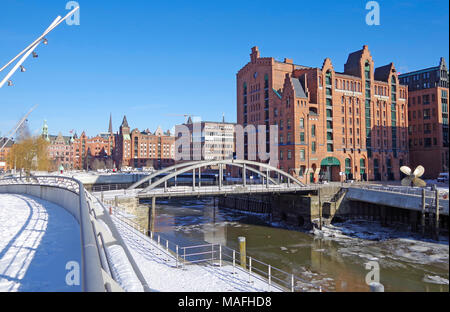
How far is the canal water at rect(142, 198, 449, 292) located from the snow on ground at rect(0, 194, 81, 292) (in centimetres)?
1194

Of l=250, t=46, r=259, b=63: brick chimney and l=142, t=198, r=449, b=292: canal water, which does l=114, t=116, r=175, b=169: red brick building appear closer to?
l=250, t=46, r=259, b=63: brick chimney

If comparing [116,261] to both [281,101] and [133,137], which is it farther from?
[133,137]

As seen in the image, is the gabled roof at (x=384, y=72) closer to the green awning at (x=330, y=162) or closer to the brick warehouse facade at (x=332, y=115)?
the brick warehouse facade at (x=332, y=115)

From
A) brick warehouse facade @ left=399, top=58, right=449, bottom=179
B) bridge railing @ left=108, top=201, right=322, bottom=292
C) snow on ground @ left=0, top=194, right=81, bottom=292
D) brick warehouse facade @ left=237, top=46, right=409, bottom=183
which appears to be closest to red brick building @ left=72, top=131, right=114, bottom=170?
brick warehouse facade @ left=237, top=46, right=409, bottom=183

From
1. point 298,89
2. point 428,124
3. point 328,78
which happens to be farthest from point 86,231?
point 428,124

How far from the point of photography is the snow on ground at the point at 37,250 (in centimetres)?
851

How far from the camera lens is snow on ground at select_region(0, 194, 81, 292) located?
8509mm

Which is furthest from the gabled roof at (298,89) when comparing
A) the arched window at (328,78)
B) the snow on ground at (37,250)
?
the snow on ground at (37,250)

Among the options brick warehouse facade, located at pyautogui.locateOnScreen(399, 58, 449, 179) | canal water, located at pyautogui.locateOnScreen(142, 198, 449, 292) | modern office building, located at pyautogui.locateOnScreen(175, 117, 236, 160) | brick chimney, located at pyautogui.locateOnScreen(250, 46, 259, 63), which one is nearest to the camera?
canal water, located at pyautogui.locateOnScreen(142, 198, 449, 292)

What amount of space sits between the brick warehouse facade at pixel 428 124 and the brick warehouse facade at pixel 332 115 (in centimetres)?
350

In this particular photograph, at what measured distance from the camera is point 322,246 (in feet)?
113

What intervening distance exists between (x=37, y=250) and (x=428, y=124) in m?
81.6

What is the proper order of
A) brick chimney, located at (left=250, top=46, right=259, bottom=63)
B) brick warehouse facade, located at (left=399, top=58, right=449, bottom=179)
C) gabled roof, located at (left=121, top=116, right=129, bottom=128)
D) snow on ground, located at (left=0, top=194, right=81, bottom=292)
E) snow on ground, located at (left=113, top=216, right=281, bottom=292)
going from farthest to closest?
gabled roof, located at (left=121, top=116, right=129, bottom=128), brick chimney, located at (left=250, top=46, right=259, bottom=63), brick warehouse facade, located at (left=399, top=58, right=449, bottom=179), snow on ground, located at (left=113, top=216, right=281, bottom=292), snow on ground, located at (left=0, top=194, right=81, bottom=292)

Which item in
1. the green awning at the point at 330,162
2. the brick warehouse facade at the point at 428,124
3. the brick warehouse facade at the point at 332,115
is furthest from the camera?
the brick warehouse facade at the point at 428,124
